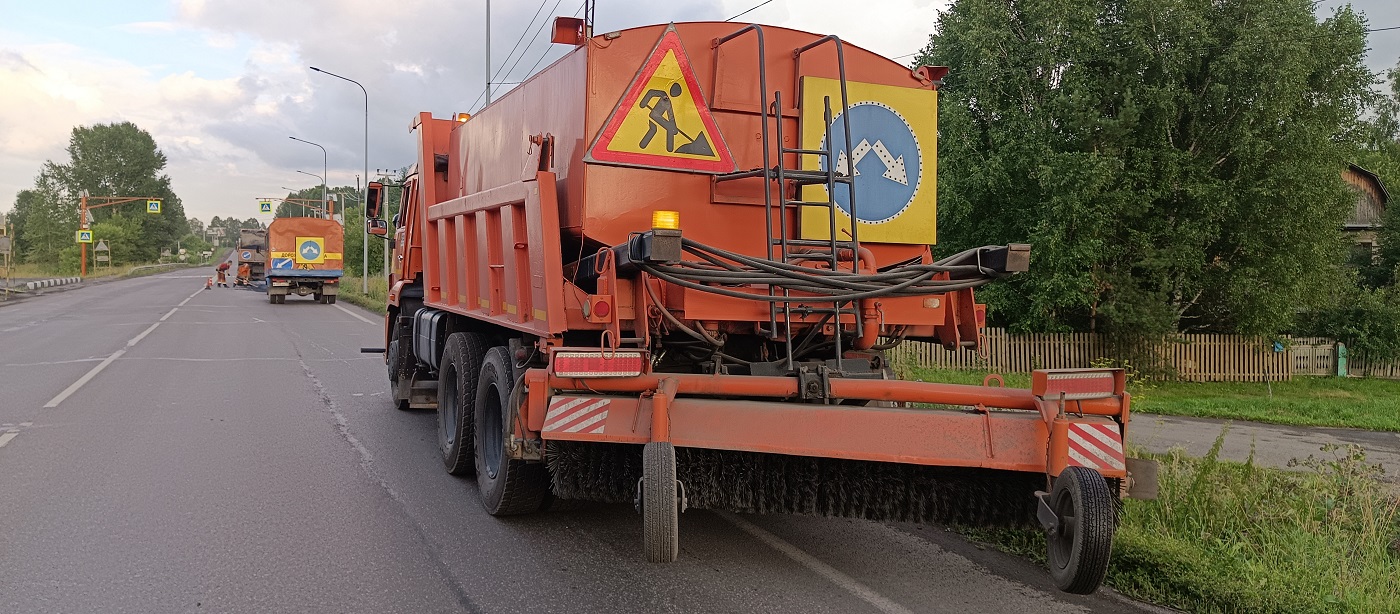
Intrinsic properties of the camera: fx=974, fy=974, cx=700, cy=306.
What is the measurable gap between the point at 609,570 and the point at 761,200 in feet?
7.18

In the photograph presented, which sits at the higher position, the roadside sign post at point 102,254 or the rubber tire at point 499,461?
the roadside sign post at point 102,254

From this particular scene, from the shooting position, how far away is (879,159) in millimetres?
5789

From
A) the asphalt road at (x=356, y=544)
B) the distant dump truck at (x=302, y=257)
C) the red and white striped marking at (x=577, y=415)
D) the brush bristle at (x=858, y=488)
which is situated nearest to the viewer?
the asphalt road at (x=356, y=544)

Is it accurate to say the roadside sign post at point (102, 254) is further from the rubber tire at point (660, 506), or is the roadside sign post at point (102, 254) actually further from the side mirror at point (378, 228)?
the rubber tire at point (660, 506)

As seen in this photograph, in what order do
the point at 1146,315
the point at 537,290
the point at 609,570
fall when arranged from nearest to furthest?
the point at 609,570 < the point at 537,290 < the point at 1146,315

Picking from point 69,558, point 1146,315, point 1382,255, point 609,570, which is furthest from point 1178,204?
point 69,558

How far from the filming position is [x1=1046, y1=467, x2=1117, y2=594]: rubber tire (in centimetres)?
398

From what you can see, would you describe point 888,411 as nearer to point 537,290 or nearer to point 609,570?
point 609,570

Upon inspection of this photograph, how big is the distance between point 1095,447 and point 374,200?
9.07m

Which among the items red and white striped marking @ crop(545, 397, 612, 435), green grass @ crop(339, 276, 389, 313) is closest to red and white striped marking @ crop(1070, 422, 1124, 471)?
red and white striped marking @ crop(545, 397, 612, 435)

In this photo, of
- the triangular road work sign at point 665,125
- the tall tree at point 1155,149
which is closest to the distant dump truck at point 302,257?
the tall tree at point 1155,149

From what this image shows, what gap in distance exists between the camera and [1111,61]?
64.4 ft

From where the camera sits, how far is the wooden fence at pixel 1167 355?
20.1m

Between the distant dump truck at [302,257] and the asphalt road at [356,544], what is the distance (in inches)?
1013
